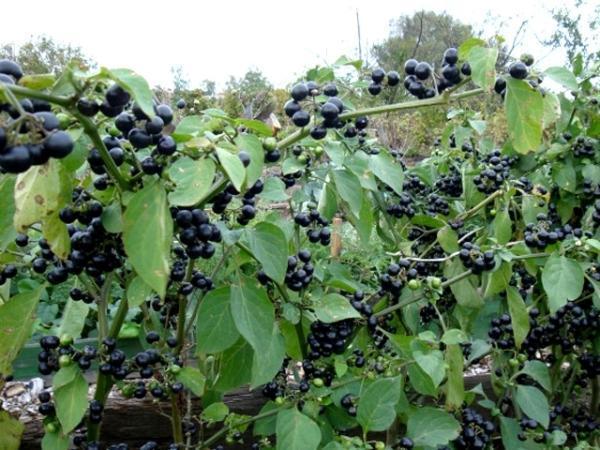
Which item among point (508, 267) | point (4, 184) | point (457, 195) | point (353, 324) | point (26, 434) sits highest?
point (4, 184)

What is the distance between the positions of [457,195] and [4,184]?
201cm

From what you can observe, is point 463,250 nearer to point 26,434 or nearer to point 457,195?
point 457,195

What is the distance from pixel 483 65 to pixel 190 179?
70 cm

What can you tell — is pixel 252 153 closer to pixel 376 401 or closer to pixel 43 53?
pixel 376 401

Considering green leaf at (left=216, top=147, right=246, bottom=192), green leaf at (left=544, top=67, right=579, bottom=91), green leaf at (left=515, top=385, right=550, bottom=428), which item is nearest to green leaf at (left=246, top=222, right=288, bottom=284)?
green leaf at (left=216, top=147, right=246, bottom=192)

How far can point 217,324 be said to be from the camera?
1.41m

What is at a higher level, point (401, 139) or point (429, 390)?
point (401, 139)

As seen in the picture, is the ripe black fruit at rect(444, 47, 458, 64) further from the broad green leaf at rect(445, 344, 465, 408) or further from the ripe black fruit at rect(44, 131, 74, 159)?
the ripe black fruit at rect(44, 131, 74, 159)

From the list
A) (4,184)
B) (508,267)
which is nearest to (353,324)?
(508,267)

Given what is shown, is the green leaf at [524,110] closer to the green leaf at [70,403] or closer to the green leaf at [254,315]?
the green leaf at [254,315]

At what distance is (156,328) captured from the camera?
1.78 meters

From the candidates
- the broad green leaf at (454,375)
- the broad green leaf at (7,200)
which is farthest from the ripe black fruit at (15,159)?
the broad green leaf at (454,375)

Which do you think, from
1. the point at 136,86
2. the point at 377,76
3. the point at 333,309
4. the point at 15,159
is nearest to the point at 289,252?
the point at 333,309

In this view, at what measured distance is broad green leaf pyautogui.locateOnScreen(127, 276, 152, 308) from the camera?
4.19 ft
